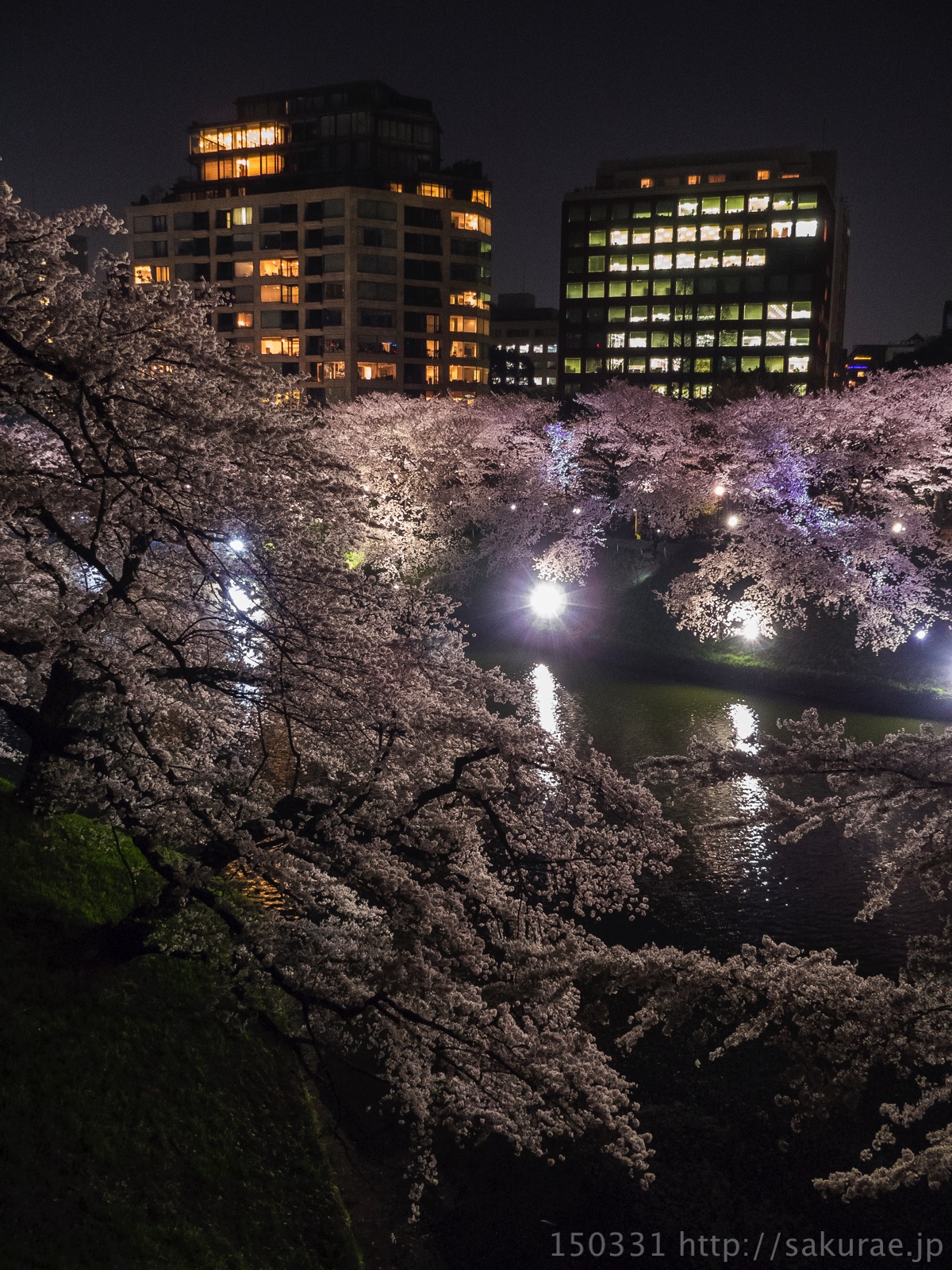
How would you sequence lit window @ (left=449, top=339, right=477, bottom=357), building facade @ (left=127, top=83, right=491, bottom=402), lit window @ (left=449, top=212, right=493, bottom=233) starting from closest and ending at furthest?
building facade @ (left=127, top=83, right=491, bottom=402) < lit window @ (left=449, top=212, right=493, bottom=233) < lit window @ (left=449, top=339, right=477, bottom=357)

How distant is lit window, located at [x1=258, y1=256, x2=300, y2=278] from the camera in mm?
83875

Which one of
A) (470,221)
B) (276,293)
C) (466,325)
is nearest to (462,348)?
(466,325)

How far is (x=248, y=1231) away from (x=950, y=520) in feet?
122

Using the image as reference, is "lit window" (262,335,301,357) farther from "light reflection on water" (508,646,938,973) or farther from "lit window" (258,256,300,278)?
"light reflection on water" (508,646,938,973)

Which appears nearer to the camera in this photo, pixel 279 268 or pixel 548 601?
pixel 548 601

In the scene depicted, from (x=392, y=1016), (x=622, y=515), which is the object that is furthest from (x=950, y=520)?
(x=392, y=1016)

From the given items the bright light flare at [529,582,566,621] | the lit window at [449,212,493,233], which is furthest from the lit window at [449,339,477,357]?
the bright light flare at [529,582,566,621]

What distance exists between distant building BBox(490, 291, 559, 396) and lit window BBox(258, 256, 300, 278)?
60.3m

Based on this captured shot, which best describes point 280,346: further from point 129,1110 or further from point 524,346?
point 129,1110

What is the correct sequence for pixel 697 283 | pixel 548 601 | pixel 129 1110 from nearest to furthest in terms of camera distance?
pixel 129 1110, pixel 548 601, pixel 697 283

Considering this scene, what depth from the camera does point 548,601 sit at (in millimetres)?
39812

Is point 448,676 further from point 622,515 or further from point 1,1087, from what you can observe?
point 622,515

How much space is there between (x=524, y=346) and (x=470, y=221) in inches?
2342

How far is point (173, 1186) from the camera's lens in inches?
311
